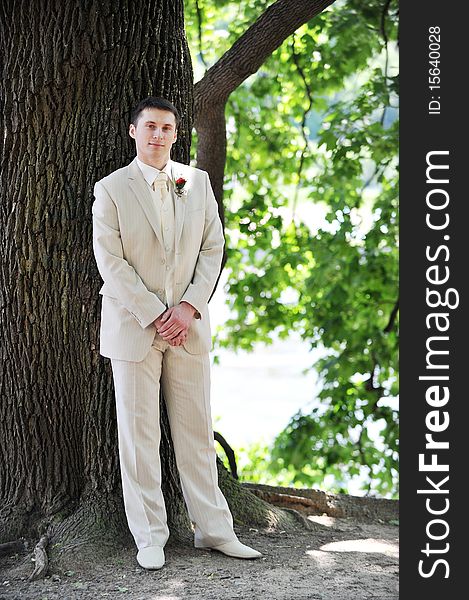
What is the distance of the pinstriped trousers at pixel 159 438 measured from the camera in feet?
13.2

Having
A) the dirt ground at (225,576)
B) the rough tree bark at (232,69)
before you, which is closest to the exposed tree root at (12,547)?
the dirt ground at (225,576)

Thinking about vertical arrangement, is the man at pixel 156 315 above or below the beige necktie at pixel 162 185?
below

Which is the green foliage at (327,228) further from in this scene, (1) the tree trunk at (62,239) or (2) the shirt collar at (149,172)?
(2) the shirt collar at (149,172)

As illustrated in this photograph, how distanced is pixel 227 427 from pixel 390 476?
7518 millimetres

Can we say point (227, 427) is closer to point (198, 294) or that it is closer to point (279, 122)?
point (279, 122)

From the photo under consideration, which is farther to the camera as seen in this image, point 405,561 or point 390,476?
point 390,476

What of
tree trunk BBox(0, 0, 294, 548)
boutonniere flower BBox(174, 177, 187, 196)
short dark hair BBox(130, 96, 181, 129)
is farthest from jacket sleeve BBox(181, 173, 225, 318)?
tree trunk BBox(0, 0, 294, 548)

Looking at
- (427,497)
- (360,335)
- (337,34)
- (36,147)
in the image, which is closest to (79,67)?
(36,147)

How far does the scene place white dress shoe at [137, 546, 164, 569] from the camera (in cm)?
400

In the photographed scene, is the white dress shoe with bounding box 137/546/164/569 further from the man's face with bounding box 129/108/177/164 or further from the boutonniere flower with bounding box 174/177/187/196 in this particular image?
the man's face with bounding box 129/108/177/164

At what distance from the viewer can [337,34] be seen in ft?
25.4

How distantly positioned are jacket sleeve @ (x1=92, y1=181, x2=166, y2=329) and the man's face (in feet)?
0.78

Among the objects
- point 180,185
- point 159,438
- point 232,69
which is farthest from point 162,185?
point 232,69

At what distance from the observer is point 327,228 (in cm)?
845
